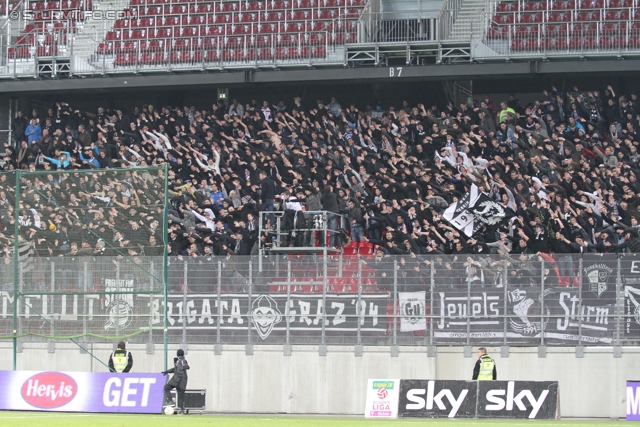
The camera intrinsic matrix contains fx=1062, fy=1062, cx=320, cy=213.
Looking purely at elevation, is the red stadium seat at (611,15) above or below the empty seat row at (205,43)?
above

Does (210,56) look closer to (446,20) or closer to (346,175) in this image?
(446,20)

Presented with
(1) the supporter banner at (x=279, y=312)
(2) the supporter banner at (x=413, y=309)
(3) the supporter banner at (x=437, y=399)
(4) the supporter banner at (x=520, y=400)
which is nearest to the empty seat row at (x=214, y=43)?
(1) the supporter banner at (x=279, y=312)

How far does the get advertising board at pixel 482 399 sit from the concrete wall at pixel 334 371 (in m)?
4.14

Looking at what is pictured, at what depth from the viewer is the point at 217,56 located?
35875mm

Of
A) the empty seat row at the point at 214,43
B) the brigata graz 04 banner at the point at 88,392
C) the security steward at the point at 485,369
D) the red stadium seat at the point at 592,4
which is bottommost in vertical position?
the brigata graz 04 banner at the point at 88,392

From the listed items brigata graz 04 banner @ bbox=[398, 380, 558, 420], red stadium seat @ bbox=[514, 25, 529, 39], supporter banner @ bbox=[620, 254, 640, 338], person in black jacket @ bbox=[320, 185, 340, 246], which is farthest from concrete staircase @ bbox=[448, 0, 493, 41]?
brigata graz 04 banner @ bbox=[398, 380, 558, 420]

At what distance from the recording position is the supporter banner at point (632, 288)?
2305 centimetres

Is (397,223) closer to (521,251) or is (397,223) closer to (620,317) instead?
(521,251)

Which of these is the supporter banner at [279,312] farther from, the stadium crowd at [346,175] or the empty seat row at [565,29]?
the empty seat row at [565,29]

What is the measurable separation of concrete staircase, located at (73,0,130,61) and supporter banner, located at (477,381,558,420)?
22.6 m

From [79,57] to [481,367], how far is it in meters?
21.4

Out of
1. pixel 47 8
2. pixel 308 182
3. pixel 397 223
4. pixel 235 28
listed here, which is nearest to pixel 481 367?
pixel 397 223

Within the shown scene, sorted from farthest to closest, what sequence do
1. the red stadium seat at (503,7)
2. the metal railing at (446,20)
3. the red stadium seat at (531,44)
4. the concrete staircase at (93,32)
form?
the concrete staircase at (93,32), the red stadium seat at (503,7), the metal railing at (446,20), the red stadium seat at (531,44)

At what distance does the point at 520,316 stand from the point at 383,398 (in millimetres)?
4766
